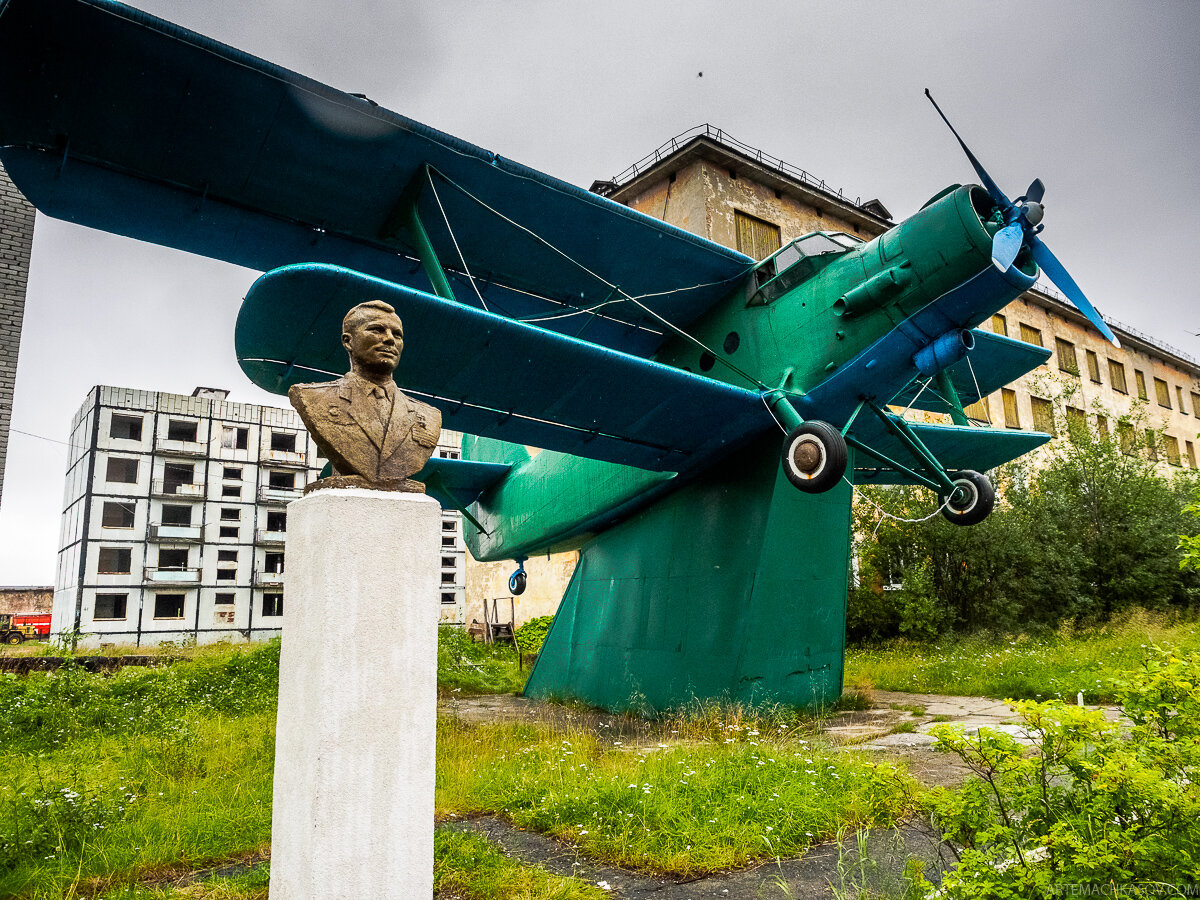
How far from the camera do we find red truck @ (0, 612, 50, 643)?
27.7 meters

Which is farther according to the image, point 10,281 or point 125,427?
point 125,427

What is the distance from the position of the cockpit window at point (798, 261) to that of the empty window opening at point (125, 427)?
2857 centimetres

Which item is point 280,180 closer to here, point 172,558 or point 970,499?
point 970,499

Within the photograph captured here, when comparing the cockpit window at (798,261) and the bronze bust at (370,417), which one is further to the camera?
the cockpit window at (798,261)

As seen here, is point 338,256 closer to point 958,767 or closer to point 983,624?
point 958,767

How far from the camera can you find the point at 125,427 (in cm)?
2952

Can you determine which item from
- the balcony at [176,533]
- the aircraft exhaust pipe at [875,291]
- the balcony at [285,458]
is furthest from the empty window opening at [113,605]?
the aircraft exhaust pipe at [875,291]

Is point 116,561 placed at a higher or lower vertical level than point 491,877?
higher

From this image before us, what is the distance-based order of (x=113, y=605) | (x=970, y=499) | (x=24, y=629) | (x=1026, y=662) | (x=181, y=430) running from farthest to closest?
1. (x=24, y=629)
2. (x=181, y=430)
3. (x=113, y=605)
4. (x=1026, y=662)
5. (x=970, y=499)

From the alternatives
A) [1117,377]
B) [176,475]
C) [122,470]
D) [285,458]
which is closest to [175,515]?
[176,475]

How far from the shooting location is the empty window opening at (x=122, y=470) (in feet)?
93.1

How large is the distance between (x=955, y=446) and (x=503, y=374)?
6108 mm

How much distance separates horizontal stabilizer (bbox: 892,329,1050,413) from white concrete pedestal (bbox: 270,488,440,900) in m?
7.60

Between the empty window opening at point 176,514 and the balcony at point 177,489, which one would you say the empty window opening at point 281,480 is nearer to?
the balcony at point 177,489
